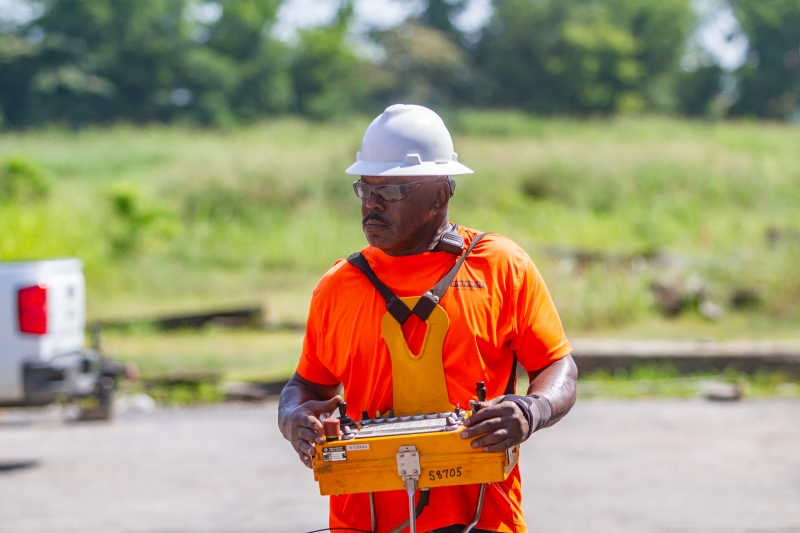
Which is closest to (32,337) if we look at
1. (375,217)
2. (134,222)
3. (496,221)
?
(375,217)

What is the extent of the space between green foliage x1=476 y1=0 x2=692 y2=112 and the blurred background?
0.16 meters

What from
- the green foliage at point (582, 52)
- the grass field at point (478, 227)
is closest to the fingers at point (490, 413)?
the grass field at point (478, 227)

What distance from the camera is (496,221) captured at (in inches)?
903

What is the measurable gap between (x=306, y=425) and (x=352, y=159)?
24.3m

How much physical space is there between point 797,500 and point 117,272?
1306cm

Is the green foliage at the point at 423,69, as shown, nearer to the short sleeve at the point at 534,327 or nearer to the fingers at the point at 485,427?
the short sleeve at the point at 534,327

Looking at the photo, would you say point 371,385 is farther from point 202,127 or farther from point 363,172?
point 202,127

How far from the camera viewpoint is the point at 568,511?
6.84 metres

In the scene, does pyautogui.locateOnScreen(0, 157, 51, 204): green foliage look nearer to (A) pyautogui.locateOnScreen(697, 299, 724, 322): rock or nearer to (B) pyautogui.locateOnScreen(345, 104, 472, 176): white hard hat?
(A) pyautogui.locateOnScreen(697, 299, 724, 322): rock

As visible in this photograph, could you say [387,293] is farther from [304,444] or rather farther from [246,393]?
[246,393]

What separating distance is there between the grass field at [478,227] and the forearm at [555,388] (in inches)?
350

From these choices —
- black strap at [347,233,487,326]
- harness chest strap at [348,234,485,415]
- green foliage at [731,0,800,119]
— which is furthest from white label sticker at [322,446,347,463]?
green foliage at [731,0,800,119]

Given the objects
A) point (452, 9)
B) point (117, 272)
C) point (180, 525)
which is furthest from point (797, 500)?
point (452, 9)

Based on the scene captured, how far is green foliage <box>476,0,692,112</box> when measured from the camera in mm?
62844
